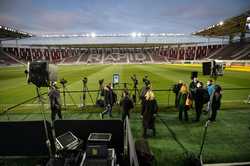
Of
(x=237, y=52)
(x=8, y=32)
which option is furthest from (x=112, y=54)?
(x=237, y=52)

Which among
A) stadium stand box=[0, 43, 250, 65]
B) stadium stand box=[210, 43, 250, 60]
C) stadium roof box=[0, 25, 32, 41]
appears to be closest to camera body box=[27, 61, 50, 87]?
stadium roof box=[0, 25, 32, 41]

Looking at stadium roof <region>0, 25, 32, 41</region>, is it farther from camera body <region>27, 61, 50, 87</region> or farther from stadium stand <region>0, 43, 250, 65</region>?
camera body <region>27, 61, 50, 87</region>

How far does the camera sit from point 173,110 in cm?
1147

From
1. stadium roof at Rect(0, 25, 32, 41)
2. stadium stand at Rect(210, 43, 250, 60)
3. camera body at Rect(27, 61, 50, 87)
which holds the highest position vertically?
stadium roof at Rect(0, 25, 32, 41)

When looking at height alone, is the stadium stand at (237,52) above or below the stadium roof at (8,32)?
below

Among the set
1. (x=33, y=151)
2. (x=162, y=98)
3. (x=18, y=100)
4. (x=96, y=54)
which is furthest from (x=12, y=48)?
(x=33, y=151)

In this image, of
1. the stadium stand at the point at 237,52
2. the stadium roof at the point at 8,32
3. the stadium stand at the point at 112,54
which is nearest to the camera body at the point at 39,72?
the stadium roof at the point at 8,32

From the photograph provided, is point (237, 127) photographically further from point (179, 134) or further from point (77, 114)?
point (77, 114)

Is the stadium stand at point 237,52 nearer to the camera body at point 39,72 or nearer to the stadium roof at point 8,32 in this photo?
the camera body at point 39,72

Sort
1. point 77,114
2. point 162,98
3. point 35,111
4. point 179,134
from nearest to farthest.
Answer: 1. point 179,134
2. point 77,114
3. point 35,111
4. point 162,98

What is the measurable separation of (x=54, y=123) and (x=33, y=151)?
1.00 meters

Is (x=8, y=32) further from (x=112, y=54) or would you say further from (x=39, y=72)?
(x=39, y=72)

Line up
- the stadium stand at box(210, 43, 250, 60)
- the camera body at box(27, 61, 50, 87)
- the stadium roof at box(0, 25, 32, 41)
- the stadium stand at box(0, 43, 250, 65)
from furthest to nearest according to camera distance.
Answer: the stadium stand at box(0, 43, 250, 65) < the stadium stand at box(210, 43, 250, 60) < the stadium roof at box(0, 25, 32, 41) < the camera body at box(27, 61, 50, 87)

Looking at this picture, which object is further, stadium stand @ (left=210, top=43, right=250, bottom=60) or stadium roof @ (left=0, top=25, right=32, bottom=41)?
stadium stand @ (left=210, top=43, right=250, bottom=60)
